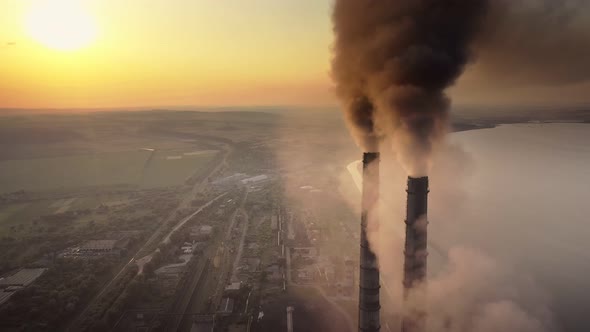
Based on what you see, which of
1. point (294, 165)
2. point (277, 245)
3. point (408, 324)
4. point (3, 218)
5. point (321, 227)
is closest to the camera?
point (408, 324)

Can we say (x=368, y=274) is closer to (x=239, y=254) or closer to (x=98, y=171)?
(x=239, y=254)

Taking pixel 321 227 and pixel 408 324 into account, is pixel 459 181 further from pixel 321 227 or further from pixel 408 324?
pixel 408 324

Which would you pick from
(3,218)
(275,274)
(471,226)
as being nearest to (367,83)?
(275,274)

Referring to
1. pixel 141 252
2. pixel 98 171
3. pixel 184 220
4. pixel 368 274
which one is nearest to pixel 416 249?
pixel 368 274

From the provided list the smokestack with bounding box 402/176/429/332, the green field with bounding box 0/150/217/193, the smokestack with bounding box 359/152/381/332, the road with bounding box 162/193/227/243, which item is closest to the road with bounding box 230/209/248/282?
the road with bounding box 162/193/227/243

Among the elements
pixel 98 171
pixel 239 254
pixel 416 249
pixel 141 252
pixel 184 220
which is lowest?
pixel 141 252

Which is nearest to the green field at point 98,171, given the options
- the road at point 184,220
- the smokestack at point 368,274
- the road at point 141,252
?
the road at point 141,252

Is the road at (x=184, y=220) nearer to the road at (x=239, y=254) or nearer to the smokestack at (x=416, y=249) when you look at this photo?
the road at (x=239, y=254)
